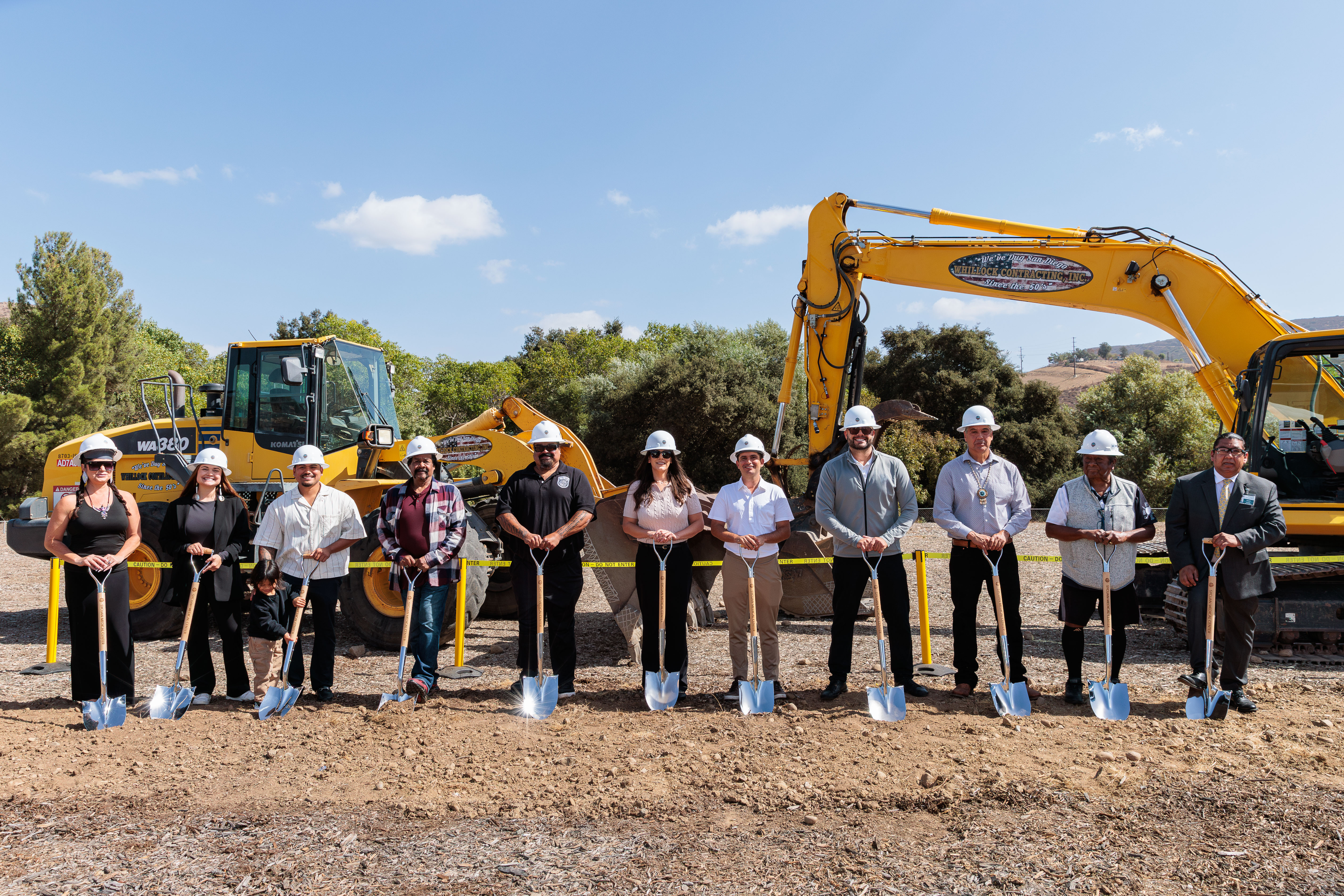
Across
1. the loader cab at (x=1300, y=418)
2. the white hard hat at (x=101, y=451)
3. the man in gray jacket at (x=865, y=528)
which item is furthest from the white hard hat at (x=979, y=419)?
the white hard hat at (x=101, y=451)

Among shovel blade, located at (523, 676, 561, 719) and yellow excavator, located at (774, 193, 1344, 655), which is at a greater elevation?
yellow excavator, located at (774, 193, 1344, 655)

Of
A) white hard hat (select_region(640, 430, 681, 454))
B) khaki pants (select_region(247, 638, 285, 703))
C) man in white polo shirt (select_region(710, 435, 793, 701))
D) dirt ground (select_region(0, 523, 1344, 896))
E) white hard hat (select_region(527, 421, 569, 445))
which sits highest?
white hard hat (select_region(527, 421, 569, 445))

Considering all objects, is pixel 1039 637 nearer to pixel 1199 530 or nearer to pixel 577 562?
pixel 1199 530

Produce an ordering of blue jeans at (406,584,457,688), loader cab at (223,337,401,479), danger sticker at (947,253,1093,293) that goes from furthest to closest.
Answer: loader cab at (223,337,401,479)
danger sticker at (947,253,1093,293)
blue jeans at (406,584,457,688)

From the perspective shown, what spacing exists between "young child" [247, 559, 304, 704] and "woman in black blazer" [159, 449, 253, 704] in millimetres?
116

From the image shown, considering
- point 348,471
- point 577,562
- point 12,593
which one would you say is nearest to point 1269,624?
point 577,562

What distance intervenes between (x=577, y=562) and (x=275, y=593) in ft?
6.32

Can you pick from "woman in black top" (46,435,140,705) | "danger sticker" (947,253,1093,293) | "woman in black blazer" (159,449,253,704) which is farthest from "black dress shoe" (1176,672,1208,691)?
"woman in black top" (46,435,140,705)

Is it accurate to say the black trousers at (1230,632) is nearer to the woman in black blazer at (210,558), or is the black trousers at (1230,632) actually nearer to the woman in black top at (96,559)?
the woman in black blazer at (210,558)

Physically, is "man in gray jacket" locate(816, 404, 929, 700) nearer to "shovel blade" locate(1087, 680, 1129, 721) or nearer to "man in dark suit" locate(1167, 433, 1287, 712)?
"shovel blade" locate(1087, 680, 1129, 721)

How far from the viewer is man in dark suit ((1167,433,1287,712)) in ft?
17.0

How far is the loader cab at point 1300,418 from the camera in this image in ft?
22.4

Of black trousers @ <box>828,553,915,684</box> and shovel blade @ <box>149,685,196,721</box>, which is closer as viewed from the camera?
shovel blade @ <box>149,685,196,721</box>

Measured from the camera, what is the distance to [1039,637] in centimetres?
781
